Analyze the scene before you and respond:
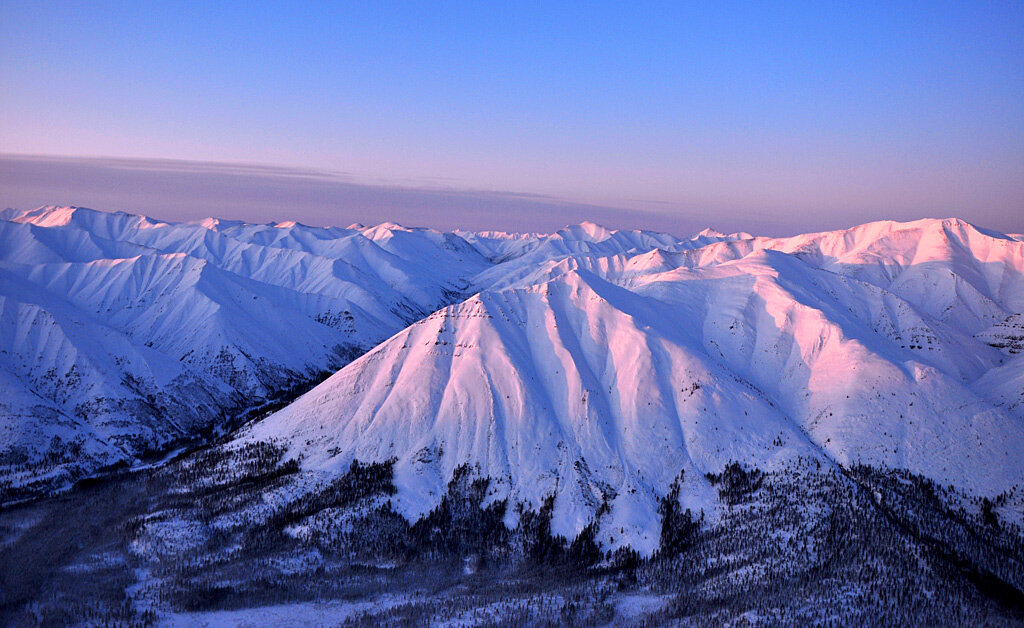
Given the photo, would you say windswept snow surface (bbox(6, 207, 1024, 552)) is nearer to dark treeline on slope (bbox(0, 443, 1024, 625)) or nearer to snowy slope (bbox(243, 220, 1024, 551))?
snowy slope (bbox(243, 220, 1024, 551))

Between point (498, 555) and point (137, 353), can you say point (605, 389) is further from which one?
point (137, 353)

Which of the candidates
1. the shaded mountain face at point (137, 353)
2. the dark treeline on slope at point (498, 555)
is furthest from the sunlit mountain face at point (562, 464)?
the shaded mountain face at point (137, 353)

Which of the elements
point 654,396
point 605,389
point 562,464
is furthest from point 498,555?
point 605,389

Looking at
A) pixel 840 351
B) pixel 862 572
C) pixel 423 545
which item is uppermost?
pixel 840 351

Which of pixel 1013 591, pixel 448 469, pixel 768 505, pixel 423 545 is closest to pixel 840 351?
pixel 768 505

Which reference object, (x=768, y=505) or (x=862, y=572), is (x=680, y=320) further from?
(x=862, y=572)
